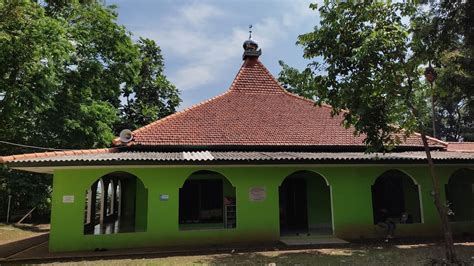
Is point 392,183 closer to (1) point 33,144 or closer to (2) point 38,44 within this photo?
(2) point 38,44

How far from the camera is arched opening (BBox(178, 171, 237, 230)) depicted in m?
14.1

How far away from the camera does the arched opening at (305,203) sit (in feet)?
47.9

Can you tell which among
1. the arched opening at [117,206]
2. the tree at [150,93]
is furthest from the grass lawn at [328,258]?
the tree at [150,93]

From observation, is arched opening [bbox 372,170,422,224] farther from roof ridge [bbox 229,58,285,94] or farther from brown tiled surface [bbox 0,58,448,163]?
roof ridge [bbox 229,58,285,94]

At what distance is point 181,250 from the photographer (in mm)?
10430

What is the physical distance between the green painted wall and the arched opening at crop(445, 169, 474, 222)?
9.04 feet

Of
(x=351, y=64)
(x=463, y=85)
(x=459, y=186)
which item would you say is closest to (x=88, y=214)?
(x=351, y=64)

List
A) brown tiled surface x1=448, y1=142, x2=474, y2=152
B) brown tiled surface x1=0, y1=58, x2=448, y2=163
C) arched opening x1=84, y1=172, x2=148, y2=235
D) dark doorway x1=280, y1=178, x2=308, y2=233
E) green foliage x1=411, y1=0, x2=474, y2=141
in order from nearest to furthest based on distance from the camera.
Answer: green foliage x1=411, y1=0, x2=474, y2=141, arched opening x1=84, y1=172, x2=148, y2=235, brown tiled surface x1=0, y1=58, x2=448, y2=163, dark doorway x1=280, y1=178, x2=308, y2=233, brown tiled surface x1=448, y1=142, x2=474, y2=152

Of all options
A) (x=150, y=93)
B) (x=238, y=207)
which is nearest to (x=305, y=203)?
(x=238, y=207)

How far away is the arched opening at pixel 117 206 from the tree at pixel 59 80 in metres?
2.50

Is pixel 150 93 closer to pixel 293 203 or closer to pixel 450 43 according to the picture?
pixel 293 203

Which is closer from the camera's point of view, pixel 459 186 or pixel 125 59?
pixel 459 186

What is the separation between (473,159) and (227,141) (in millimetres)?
7975

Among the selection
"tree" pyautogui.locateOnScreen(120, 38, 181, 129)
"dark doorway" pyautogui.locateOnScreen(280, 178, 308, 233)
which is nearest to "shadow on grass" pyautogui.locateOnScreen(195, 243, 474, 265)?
"dark doorway" pyautogui.locateOnScreen(280, 178, 308, 233)
